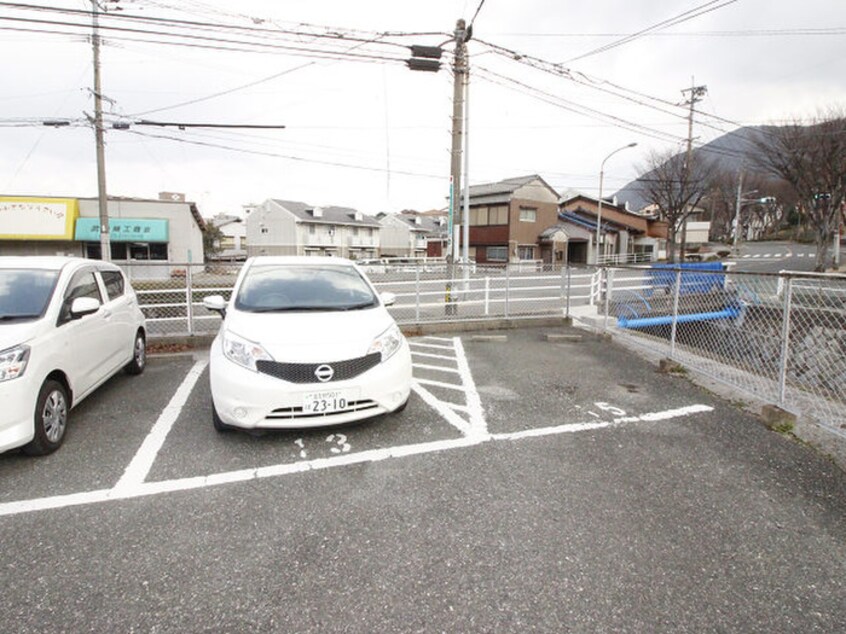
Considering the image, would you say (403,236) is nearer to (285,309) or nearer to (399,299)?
(399,299)

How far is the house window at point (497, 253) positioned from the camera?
1454 inches

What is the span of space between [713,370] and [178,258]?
29.1 m

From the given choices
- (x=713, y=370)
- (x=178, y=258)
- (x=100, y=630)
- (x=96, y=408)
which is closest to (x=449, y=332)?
(x=713, y=370)

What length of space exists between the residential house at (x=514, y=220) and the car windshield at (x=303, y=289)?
32.1 meters

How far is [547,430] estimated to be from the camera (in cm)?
398

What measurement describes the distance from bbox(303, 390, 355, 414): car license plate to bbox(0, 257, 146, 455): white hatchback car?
1933 mm

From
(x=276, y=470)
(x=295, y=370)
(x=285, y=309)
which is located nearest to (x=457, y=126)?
(x=285, y=309)

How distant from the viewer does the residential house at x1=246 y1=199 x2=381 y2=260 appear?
44062mm

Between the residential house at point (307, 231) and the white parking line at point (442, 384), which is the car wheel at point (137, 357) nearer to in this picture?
the white parking line at point (442, 384)

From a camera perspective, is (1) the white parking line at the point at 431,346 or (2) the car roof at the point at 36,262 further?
(1) the white parking line at the point at 431,346

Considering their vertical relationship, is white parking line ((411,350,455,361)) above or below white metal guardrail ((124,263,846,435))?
below

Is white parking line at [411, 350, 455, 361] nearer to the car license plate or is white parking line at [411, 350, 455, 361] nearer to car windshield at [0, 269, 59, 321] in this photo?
the car license plate

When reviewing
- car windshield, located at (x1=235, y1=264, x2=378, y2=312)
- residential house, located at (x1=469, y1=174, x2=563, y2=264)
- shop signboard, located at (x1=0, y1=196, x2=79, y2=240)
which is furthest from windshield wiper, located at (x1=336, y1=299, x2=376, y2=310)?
residential house, located at (x1=469, y1=174, x2=563, y2=264)

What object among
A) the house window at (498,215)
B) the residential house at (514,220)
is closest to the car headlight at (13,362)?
the residential house at (514,220)
